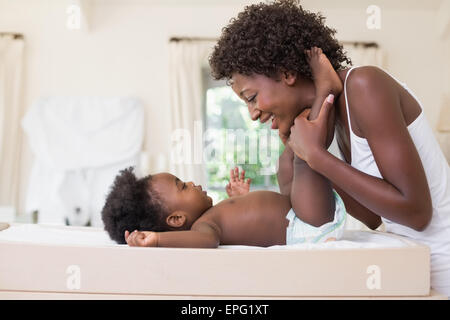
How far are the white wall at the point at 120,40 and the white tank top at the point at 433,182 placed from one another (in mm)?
3592

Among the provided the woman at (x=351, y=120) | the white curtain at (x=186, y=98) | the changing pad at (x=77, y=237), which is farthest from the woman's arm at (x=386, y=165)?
the white curtain at (x=186, y=98)

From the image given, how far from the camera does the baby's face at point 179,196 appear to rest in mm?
1348

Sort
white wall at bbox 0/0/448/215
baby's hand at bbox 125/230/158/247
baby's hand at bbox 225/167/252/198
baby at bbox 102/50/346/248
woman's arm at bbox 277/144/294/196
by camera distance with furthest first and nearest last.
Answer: white wall at bbox 0/0/448/215
baby's hand at bbox 225/167/252/198
woman's arm at bbox 277/144/294/196
baby at bbox 102/50/346/248
baby's hand at bbox 125/230/158/247

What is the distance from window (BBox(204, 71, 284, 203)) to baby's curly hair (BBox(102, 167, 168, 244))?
10.1 ft

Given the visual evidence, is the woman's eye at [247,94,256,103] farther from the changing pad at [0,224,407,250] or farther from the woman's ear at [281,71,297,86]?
the changing pad at [0,224,407,250]

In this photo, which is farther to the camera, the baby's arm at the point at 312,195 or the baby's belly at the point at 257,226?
the baby's belly at the point at 257,226

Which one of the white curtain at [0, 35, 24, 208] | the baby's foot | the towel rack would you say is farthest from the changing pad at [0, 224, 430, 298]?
the towel rack

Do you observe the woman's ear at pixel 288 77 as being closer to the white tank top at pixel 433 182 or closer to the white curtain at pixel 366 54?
the white tank top at pixel 433 182

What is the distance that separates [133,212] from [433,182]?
80cm

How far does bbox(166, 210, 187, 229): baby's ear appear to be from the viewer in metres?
1.32
